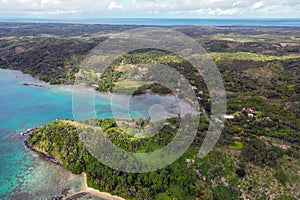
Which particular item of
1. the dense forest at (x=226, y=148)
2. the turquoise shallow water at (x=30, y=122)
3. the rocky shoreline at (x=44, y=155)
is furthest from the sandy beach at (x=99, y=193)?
the rocky shoreline at (x=44, y=155)

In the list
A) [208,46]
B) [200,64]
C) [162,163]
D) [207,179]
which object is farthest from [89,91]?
[208,46]

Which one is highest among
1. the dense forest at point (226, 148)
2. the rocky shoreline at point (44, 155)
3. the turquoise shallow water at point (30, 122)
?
the dense forest at point (226, 148)

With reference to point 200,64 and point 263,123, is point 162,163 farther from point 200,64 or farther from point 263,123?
point 200,64

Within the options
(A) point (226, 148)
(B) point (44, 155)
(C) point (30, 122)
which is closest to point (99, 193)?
(B) point (44, 155)

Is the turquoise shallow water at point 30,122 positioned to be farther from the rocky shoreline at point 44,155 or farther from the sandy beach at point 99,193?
the sandy beach at point 99,193

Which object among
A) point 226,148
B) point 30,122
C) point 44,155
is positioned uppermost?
point 226,148

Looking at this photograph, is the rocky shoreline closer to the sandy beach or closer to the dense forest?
the dense forest

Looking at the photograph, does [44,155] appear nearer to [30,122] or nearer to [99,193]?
[99,193]

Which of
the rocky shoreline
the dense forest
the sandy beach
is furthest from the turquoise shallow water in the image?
the dense forest

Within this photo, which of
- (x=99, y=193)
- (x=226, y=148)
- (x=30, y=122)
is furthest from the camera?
(x=30, y=122)
